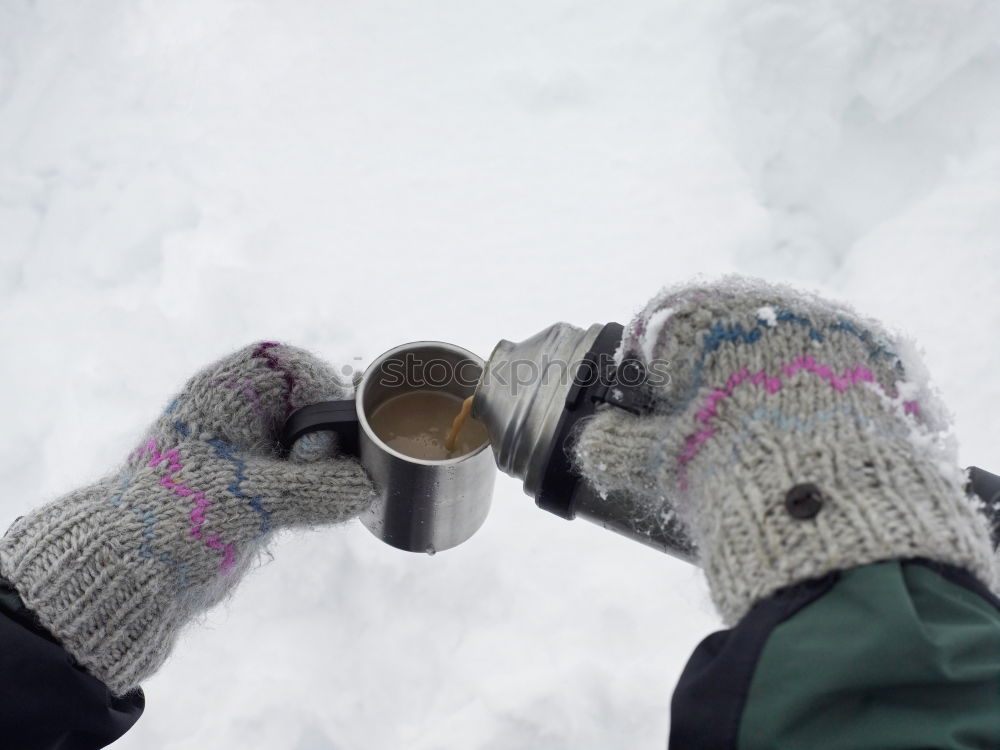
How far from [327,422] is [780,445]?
452mm

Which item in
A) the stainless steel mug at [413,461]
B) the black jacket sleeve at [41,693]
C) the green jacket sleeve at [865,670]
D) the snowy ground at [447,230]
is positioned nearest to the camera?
the green jacket sleeve at [865,670]

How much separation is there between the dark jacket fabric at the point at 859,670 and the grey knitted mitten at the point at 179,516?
1.49ft

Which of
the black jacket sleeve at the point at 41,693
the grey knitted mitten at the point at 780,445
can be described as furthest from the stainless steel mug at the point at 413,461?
the black jacket sleeve at the point at 41,693

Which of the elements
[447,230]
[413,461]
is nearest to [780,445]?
[413,461]

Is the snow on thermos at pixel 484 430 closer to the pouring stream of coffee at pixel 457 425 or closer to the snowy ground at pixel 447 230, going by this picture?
the pouring stream of coffee at pixel 457 425

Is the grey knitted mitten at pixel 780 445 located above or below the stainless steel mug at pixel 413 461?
above

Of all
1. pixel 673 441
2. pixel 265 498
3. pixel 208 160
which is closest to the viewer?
pixel 673 441

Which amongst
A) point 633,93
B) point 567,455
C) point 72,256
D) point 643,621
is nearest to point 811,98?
point 633,93

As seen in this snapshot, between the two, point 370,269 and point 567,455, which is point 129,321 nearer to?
point 370,269

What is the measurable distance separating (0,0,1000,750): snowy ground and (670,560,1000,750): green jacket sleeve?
67cm

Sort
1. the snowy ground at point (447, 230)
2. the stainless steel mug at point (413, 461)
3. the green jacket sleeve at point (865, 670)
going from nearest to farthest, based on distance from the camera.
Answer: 1. the green jacket sleeve at point (865, 670)
2. the stainless steel mug at point (413, 461)
3. the snowy ground at point (447, 230)

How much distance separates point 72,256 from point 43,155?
11.6 inches

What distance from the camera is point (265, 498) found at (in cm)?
79

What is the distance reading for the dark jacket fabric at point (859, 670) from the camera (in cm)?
48
